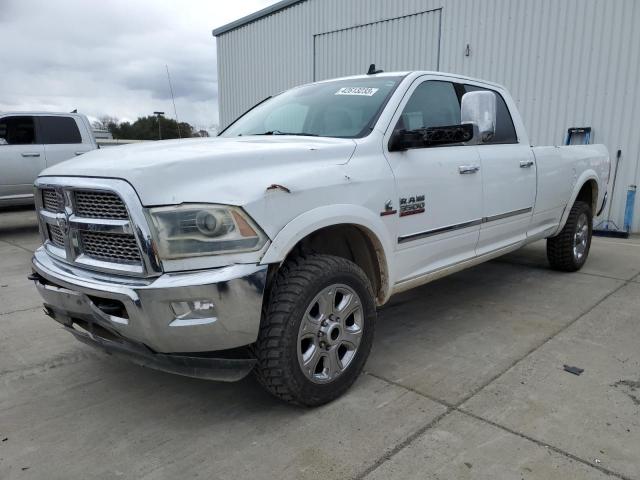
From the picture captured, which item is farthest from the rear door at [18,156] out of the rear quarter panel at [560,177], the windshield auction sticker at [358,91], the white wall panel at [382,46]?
the rear quarter panel at [560,177]

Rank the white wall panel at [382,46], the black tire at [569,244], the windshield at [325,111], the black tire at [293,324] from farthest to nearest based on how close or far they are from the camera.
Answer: the white wall panel at [382,46], the black tire at [569,244], the windshield at [325,111], the black tire at [293,324]

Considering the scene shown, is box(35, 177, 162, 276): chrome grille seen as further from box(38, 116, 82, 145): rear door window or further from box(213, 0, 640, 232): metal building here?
box(213, 0, 640, 232): metal building

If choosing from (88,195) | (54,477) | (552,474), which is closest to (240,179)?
(88,195)

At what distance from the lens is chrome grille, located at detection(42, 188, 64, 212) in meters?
2.71

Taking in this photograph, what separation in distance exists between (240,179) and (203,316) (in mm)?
653

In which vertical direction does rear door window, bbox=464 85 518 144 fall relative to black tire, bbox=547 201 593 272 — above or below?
above

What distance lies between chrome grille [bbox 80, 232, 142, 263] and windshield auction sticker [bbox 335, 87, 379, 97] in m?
1.89

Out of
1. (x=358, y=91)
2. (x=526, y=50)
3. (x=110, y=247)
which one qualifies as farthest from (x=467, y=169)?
(x=526, y=50)

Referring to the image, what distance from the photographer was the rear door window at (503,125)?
436 cm

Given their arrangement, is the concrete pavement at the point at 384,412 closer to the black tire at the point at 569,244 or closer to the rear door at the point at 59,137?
the black tire at the point at 569,244

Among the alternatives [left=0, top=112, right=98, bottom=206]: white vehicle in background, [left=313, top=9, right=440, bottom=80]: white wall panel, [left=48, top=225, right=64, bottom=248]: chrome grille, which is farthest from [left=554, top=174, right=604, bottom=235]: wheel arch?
[left=0, top=112, right=98, bottom=206]: white vehicle in background

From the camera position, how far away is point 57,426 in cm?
269

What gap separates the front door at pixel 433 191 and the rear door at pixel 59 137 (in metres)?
7.29

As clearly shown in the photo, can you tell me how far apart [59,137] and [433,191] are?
26.1 feet
